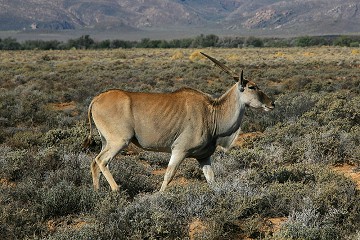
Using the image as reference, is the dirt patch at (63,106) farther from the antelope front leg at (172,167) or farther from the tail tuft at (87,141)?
the antelope front leg at (172,167)

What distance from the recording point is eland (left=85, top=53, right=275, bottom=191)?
7012 mm

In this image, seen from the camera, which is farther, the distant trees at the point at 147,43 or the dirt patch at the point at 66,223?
the distant trees at the point at 147,43

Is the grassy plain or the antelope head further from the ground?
the antelope head

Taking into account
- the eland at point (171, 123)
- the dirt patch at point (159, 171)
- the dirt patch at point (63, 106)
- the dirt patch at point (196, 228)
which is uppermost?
the eland at point (171, 123)

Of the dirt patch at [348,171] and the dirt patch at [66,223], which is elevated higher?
the dirt patch at [66,223]

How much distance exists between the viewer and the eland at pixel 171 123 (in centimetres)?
701

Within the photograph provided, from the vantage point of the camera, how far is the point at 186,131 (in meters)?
7.00

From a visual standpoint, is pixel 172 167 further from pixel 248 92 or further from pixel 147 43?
pixel 147 43

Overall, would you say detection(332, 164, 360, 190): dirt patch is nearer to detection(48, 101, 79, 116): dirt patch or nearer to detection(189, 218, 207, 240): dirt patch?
detection(189, 218, 207, 240): dirt patch

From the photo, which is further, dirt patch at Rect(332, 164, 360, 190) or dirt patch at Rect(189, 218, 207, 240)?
dirt patch at Rect(332, 164, 360, 190)

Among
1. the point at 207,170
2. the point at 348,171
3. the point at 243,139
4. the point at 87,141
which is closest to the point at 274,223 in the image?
the point at 207,170

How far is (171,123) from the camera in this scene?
7070mm

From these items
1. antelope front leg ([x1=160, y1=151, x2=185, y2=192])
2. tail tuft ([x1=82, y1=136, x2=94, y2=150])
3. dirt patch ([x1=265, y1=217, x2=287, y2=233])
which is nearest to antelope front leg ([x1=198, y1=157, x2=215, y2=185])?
antelope front leg ([x1=160, y1=151, x2=185, y2=192])

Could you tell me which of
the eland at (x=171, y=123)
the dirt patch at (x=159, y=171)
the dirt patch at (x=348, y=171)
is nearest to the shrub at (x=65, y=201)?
the eland at (x=171, y=123)
